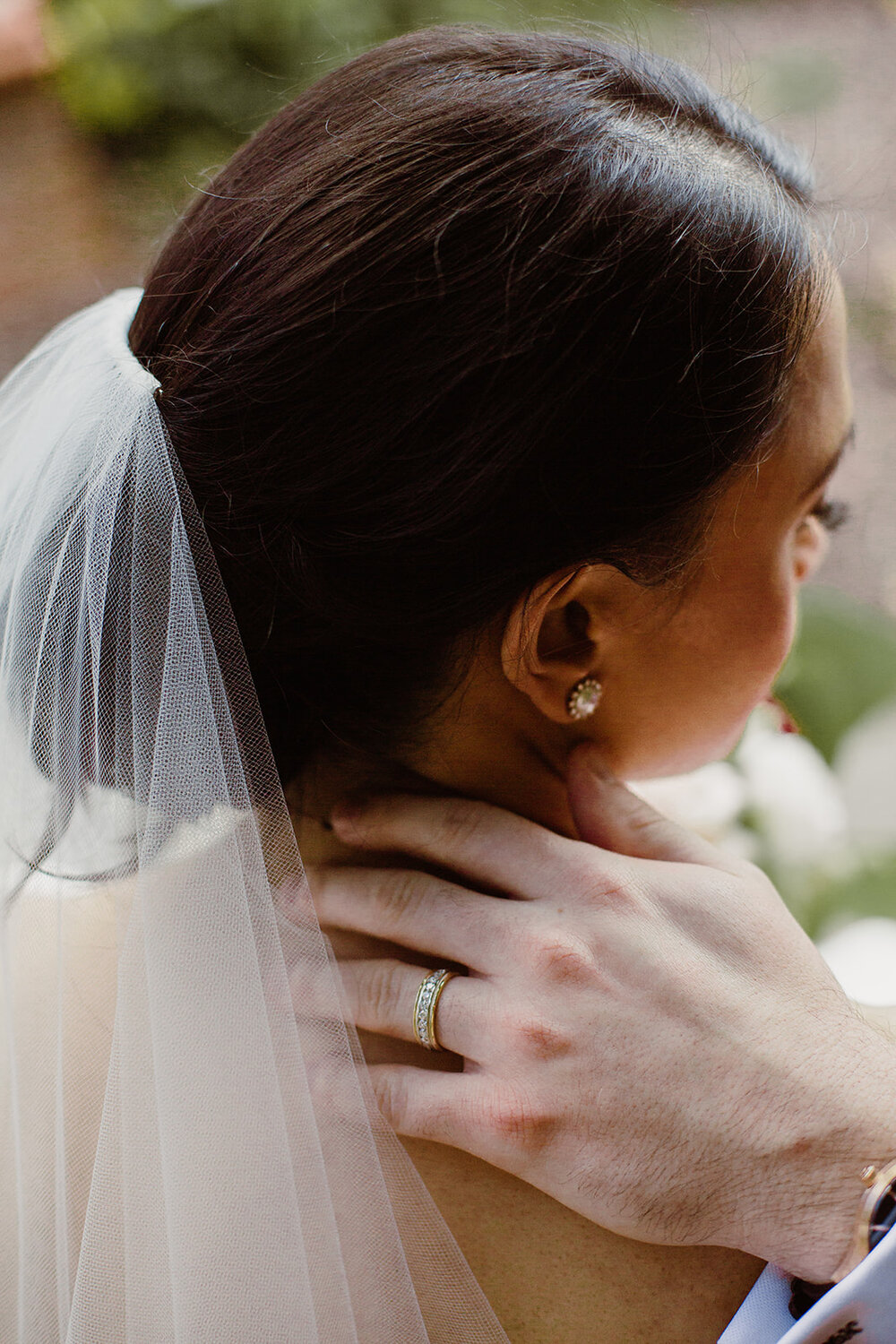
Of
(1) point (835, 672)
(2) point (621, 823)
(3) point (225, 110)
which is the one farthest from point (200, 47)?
(2) point (621, 823)

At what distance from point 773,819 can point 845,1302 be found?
94cm

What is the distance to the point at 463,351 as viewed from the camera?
73cm

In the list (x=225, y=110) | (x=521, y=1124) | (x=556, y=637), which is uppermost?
(x=225, y=110)

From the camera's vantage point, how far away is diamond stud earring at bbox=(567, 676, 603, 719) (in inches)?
36.7

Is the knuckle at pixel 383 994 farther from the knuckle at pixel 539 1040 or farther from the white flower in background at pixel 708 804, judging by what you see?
the white flower in background at pixel 708 804

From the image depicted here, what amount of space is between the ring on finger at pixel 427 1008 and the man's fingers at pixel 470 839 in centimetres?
9

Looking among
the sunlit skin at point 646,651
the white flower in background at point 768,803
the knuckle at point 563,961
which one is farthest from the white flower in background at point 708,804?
the knuckle at point 563,961

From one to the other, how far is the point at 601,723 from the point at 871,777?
87 cm

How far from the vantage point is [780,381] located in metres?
0.84

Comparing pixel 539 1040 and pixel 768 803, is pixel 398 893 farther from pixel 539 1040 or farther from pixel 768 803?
pixel 768 803

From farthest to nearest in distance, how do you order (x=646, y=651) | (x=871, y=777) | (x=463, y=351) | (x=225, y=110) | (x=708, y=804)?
(x=225, y=110) < (x=871, y=777) < (x=708, y=804) < (x=646, y=651) < (x=463, y=351)

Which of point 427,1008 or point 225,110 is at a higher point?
point 225,110

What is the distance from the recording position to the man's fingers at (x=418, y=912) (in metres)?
0.85

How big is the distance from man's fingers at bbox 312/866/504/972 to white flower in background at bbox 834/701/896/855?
38.6 inches
